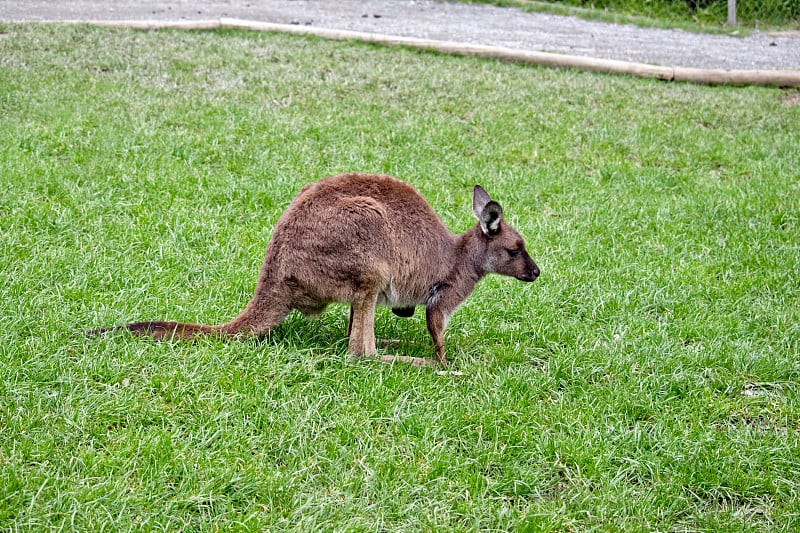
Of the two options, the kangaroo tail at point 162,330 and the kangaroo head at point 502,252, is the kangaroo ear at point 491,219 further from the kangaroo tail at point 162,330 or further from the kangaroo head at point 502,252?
the kangaroo tail at point 162,330

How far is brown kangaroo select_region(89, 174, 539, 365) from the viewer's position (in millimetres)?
4285

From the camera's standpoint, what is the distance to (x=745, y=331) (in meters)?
5.10

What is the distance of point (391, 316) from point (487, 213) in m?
1.04

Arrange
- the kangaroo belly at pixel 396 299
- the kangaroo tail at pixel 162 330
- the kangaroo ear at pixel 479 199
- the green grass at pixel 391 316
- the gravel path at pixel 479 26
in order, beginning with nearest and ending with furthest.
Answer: the green grass at pixel 391 316, the kangaroo tail at pixel 162 330, the kangaroo belly at pixel 396 299, the kangaroo ear at pixel 479 199, the gravel path at pixel 479 26

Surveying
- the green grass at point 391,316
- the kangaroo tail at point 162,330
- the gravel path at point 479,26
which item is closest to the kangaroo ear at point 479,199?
the green grass at point 391,316

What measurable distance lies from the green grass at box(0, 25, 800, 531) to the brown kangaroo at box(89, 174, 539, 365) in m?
0.17

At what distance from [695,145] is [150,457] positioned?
22.1 ft

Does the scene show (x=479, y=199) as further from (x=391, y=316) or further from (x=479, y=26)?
(x=479, y=26)

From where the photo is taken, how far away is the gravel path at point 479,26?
11.3m

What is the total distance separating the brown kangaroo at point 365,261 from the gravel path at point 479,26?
7.13m

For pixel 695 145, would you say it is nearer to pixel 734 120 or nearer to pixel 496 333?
pixel 734 120

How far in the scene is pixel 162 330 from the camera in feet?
13.7

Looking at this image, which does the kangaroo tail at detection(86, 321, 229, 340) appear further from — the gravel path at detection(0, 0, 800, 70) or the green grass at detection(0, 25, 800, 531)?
the gravel path at detection(0, 0, 800, 70)

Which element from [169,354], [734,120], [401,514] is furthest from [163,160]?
[734,120]
